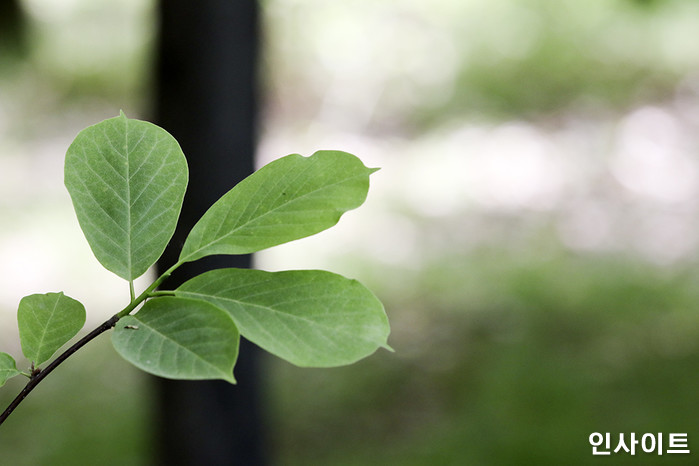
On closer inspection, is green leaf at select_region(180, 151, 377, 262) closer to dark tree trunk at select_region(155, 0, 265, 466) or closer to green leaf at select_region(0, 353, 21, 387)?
green leaf at select_region(0, 353, 21, 387)

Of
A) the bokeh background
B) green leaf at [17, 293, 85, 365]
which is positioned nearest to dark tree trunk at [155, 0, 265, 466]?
the bokeh background

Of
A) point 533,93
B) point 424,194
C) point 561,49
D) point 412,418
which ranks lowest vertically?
point 412,418

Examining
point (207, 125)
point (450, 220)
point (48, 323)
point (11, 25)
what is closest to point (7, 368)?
point (48, 323)

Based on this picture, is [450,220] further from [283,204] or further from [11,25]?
[283,204]

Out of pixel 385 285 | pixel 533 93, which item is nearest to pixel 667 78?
pixel 533 93

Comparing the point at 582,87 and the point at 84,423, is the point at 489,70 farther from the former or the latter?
the point at 84,423

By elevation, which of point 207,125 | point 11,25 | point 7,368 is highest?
point 11,25
